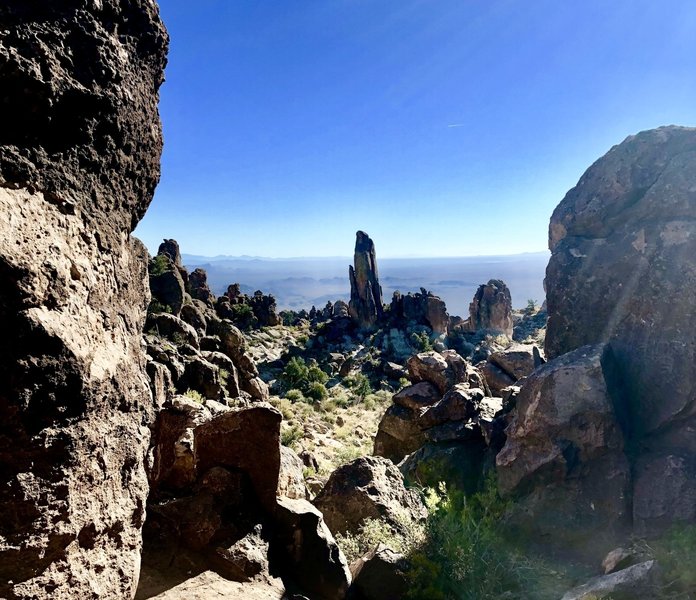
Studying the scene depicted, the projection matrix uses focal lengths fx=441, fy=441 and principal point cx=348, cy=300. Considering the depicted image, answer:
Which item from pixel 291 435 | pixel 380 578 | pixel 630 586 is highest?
pixel 630 586

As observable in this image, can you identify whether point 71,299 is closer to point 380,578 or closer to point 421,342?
point 380,578

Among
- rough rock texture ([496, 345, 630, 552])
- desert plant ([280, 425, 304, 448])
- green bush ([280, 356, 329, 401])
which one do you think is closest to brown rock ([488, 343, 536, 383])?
desert plant ([280, 425, 304, 448])

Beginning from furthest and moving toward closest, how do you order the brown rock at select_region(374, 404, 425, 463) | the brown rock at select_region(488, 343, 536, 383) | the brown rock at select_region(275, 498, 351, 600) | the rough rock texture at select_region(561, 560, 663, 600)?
1. the brown rock at select_region(488, 343, 536, 383)
2. the brown rock at select_region(374, 404, 425, 463)
3. the brown rock at select_region(275, 498, 351, 600)
4. the rough rock texture at select_region(561, 560, 663, 600)

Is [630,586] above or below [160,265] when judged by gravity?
below

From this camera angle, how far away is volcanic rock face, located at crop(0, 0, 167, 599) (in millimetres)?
3289

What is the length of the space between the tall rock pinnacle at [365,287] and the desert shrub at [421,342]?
10997 millimetres

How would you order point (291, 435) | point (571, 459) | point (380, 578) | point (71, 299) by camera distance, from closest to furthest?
point (71, 299) < point (380, 578) < point (571, 459) < point (291, 435)

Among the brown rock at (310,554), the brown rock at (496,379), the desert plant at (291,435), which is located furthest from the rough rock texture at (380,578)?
the brown rock at (496,379)

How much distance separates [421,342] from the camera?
5869 cm

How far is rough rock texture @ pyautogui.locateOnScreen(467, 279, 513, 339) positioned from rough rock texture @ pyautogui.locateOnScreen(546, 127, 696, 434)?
55344 millimetres

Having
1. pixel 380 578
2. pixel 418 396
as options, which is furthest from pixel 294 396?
pixel 380 578

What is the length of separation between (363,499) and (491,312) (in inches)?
2453

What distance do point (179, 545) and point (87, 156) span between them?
5.87m

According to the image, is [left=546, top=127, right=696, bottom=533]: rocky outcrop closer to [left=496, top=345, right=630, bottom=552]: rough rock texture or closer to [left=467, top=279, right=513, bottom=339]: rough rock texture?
[left=496, top=345, right=630, bottom=552]: rough rock texture
